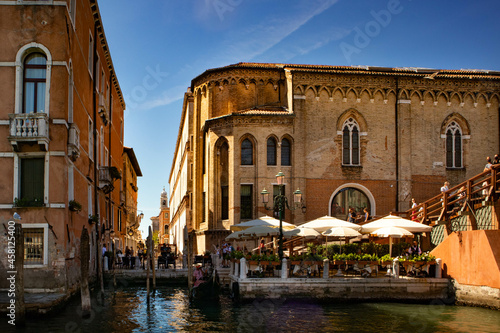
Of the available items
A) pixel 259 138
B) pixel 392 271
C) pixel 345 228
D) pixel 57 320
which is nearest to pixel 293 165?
pixel 259 138

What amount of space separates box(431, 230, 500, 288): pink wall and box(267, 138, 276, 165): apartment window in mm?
12588

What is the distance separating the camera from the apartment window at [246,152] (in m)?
31.3

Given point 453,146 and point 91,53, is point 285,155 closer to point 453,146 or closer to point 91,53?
point 453,146

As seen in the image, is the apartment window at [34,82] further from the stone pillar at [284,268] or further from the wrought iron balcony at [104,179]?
the wrought iron balcony at [104,179]

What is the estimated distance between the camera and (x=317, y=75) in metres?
31.9

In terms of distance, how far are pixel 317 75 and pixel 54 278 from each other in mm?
19630

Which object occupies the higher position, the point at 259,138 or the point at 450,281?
the point at 259,138

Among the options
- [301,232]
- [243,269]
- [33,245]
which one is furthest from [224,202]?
[33,245]

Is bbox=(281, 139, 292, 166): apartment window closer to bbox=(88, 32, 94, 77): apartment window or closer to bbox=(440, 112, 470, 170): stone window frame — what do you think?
bbox=(440, 112, 470, 170): stone window frame

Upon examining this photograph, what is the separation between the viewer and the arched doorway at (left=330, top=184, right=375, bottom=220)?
31594 millimetres

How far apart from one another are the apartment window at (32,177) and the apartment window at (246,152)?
15.1 metres

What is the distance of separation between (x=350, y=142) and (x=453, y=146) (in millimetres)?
6099

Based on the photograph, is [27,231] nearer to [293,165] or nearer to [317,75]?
[293,165]

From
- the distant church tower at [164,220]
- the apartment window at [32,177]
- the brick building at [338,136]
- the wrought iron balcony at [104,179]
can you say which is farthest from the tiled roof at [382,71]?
the distant church tower at [164,220]
